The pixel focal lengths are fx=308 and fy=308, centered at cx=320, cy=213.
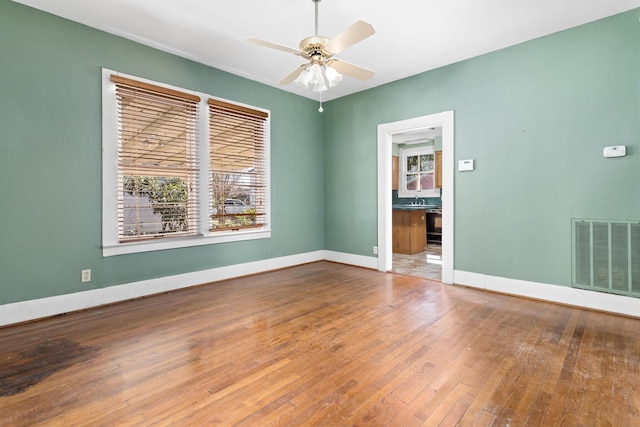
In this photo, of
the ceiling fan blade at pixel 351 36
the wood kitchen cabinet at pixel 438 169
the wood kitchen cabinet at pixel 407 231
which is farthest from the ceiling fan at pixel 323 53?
the wood kitchen cabinet at pixel 438 169

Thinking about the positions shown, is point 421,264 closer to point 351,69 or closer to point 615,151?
point 615,151

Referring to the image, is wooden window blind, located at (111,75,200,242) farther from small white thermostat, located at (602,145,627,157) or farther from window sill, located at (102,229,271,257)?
small white thermostat, located at (602,145,627,157)

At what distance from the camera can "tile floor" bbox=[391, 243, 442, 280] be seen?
15.2 ft

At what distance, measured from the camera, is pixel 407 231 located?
246 inches

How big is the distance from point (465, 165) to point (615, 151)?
4.55 feet

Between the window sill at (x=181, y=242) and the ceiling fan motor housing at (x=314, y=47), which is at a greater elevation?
the ceiling fan motor housing at (x=314, y=47)

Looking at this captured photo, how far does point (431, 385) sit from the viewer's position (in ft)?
6.15

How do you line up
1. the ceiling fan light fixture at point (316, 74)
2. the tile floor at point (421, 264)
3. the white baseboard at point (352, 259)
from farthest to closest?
1. the white baseboard at point (352, 259)
2. the tile floor at point (421, 264)
3. the ceiling fan light fixture at point (316, 74)

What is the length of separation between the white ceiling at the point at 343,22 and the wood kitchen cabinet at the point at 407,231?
122 inches

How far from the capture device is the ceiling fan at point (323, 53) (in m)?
2.29

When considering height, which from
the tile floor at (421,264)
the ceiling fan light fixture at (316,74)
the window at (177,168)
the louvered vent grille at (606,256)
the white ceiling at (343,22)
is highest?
the white ceiling at (343,22)

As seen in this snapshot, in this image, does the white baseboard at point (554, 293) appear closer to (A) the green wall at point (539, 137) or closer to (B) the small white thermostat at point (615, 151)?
(A) the green wall at point (539, 137)

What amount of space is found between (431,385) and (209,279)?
3.18 m

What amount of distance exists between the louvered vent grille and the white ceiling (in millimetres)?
2074
